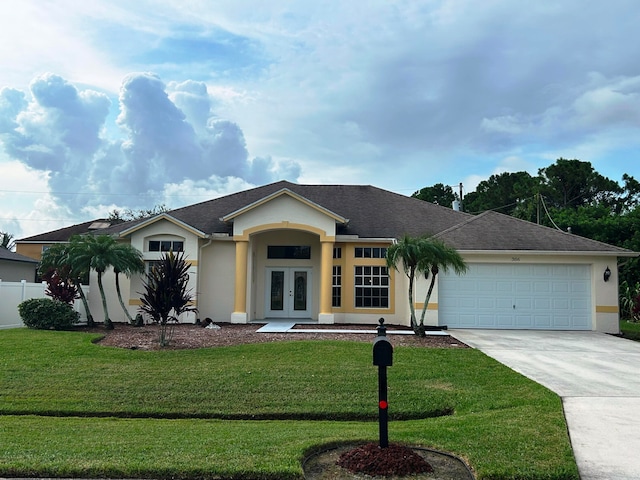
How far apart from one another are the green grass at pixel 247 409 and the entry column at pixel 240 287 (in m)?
6.06

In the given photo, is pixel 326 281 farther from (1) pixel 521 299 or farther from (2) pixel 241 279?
(1) pixel 521 299

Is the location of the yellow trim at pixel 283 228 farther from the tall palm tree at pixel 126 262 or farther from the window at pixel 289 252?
the tall palm tree at pixel 126 262

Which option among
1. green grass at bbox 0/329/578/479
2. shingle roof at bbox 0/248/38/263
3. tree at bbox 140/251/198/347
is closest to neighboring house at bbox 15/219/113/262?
shingle roof at bbox 0/248/38/263

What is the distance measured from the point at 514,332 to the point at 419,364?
763cm

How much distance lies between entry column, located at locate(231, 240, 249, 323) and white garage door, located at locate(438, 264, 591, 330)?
7.20 metres

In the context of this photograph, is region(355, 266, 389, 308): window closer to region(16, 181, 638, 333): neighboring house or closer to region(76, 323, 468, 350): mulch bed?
region(16, 181, 638, 333): neighboring house

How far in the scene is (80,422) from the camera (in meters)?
7.94

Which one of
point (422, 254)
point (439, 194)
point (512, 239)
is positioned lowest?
point (422, 254)

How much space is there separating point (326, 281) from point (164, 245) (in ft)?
21.1

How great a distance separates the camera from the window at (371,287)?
65.5ft

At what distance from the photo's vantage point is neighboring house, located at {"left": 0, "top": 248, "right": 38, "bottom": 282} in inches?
1013

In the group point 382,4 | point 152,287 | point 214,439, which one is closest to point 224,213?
point 152,287

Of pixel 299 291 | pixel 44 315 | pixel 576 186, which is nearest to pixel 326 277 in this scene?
pixel 299 291

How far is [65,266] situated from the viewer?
1780cm
